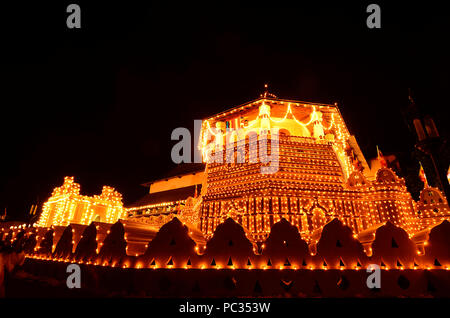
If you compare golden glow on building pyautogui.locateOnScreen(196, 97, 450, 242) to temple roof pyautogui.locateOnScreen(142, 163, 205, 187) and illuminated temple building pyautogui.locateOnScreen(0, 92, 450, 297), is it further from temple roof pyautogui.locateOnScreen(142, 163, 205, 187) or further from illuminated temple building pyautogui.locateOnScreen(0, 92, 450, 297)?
temple roof pyautogui.locateOnScreen(142, 163, 205, 187)

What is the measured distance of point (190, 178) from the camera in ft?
80.8

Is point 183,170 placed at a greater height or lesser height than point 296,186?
greater

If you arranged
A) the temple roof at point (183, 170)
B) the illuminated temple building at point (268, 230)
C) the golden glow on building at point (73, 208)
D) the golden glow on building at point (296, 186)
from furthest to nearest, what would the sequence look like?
the temple roof at point (183, 170), the golden glow on building at point (73, 208), the golden glow on building at point (296, 186), the illuminated temple building at point (268, 230)

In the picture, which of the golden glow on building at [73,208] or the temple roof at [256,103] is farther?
the golden glow on building at [73,208]

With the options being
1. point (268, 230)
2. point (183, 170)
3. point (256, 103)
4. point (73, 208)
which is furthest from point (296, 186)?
point (183, 170)

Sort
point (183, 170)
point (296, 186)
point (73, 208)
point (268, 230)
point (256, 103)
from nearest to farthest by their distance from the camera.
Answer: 1. point (268, 230)
2. point (296, 186)
3. point (256, 103)
4. point (73, 208)
5. point (183, 170)

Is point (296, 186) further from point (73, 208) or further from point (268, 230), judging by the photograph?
point (73, 208)

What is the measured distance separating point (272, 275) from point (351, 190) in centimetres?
718

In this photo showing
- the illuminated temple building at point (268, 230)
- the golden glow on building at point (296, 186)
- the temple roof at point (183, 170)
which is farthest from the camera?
the temple roof at point (183, 170)

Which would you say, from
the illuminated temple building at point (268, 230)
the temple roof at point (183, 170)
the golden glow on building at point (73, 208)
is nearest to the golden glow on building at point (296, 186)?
the illuminated temple building at point (268, 230)

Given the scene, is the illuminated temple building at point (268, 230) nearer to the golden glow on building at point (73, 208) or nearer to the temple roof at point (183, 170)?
the golden glow on building at point (73, 208)

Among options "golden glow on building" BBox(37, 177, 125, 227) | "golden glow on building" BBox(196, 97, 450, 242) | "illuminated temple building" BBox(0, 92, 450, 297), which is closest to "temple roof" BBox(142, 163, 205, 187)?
"illuminated temple building" BBox(0, 92, 450, 297)
